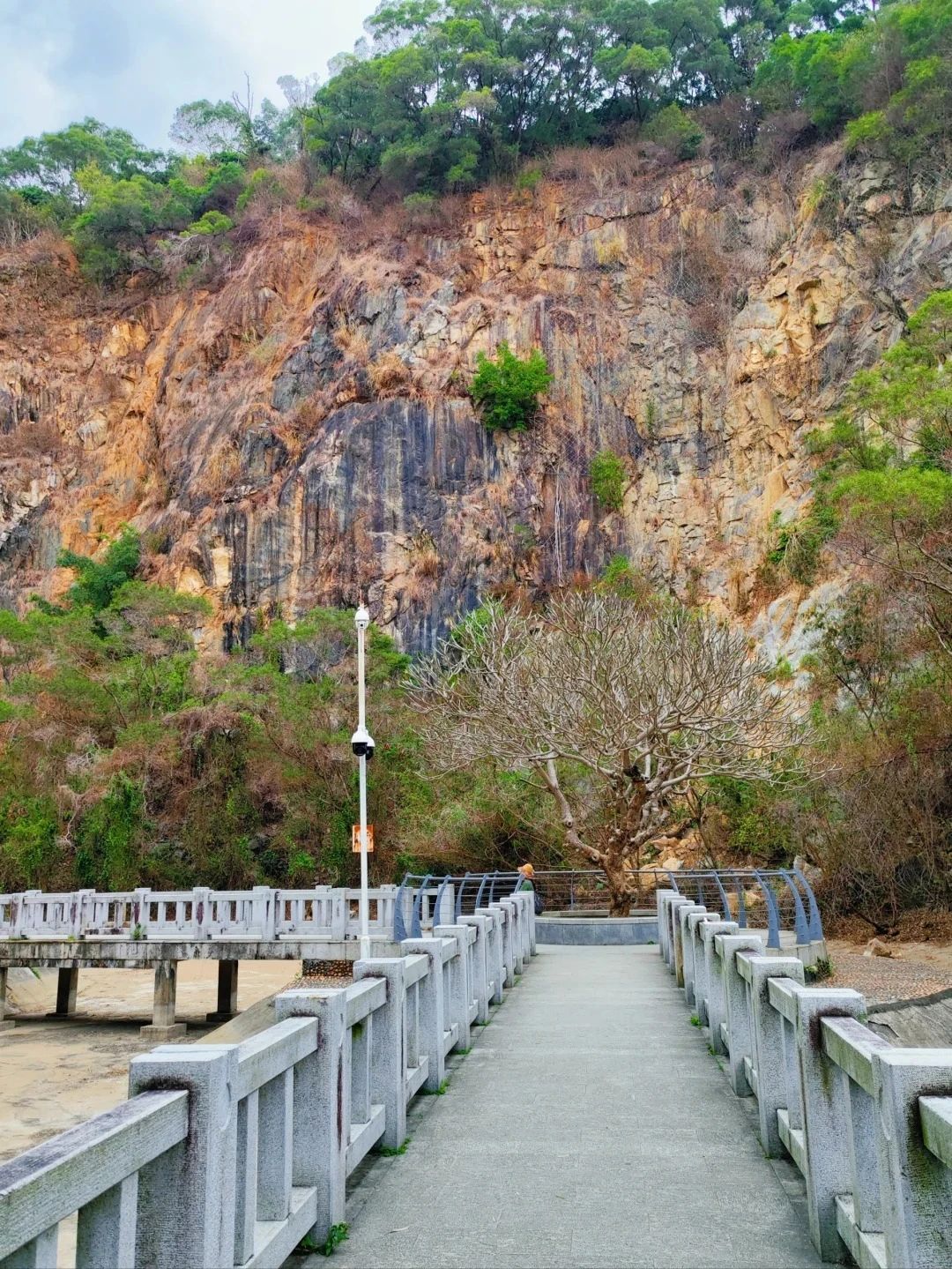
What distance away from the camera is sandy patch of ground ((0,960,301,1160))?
17141 mm

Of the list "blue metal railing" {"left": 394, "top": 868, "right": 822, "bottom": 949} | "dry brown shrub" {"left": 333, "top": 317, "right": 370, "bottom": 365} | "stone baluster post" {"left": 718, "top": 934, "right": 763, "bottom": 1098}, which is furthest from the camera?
"dry brown shrub" {"left": 333, "top": 317, "right": 370, "bottom": 365}

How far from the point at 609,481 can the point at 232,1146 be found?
4280 centimetres

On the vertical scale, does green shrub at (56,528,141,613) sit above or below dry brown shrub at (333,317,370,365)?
below

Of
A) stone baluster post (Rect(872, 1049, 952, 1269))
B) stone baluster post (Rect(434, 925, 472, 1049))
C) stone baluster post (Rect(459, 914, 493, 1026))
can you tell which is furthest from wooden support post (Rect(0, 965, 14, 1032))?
stone baluster post (Rect(872, 1049, 952, 1269))

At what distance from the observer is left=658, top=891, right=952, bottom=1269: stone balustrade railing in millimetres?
3217

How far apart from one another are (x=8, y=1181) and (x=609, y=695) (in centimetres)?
2065

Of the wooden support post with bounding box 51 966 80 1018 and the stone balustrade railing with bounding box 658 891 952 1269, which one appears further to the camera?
the wooden support post with bounding box 51 966 80 1018

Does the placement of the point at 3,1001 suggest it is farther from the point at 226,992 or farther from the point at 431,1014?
the point at 431,1014

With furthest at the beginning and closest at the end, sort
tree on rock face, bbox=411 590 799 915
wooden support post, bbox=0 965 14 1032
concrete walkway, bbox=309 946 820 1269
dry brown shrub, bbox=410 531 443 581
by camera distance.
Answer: dry brown shrub, bbox=410 531 443 581 < wooden support post, bbox=0 965 14 1032 < tree on rock face, bbox=411 590 799 915 < concrete walkway, bbox=309 946 820 1269

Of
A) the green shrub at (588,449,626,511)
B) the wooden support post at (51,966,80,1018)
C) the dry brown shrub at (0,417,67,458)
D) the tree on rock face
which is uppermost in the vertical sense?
the dry brown shrub at (0,417,67,458)

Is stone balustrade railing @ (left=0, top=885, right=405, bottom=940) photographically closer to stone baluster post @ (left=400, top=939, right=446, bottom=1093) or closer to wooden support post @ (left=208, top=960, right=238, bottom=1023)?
wooden support post @ (left=208, top=960, right=238, bottom=1023)

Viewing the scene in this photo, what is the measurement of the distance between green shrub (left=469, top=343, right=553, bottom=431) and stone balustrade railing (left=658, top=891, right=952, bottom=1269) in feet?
130

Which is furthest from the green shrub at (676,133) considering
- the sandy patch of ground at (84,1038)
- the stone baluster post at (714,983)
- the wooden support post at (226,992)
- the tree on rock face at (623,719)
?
the stone baluster post at (714,983)

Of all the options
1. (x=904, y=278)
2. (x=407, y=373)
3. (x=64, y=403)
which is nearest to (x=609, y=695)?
(x=904, y=278)
